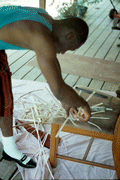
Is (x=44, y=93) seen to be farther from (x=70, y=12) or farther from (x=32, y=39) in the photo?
(x=70, y=12)

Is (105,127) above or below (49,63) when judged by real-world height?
below

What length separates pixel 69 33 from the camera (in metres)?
1.24

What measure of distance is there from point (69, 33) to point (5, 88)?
0.62 meters

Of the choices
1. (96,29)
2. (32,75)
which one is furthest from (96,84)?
(96,29)

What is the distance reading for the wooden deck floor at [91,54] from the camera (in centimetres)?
290

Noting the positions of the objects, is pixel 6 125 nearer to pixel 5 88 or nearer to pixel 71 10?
pixel 5 88

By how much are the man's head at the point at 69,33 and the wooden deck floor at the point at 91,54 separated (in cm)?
104

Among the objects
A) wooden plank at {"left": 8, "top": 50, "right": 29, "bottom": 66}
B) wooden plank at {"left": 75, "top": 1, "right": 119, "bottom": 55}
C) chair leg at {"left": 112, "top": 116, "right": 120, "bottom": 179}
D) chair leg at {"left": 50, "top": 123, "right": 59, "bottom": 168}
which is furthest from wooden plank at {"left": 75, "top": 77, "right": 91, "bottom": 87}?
chair leg at {"left": 112, "top": 116, "right": 120, "bottom": 179}

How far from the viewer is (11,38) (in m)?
1.18

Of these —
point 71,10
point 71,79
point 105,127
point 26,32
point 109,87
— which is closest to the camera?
point 26,32

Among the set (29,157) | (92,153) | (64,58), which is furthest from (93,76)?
(29,157)

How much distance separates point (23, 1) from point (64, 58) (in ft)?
6.45

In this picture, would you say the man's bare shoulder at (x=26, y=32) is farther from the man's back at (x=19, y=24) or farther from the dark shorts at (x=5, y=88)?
the dark shorts at (x=5, y=88)

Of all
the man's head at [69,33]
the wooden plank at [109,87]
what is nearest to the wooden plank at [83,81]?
the wooden plank at [109,87]
